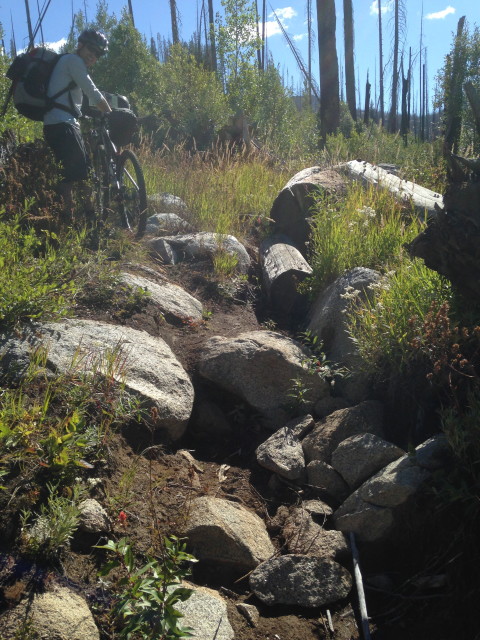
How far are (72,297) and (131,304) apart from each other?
581mm

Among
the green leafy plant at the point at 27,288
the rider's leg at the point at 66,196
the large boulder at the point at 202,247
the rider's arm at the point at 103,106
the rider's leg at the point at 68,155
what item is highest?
the rider's arm at the point at 103,106

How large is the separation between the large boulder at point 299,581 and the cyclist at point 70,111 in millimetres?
4078

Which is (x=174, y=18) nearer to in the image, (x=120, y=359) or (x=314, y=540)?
(x=120, y=359)

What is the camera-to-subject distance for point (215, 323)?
555 cm

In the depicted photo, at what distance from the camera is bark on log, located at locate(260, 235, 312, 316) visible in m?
5.95

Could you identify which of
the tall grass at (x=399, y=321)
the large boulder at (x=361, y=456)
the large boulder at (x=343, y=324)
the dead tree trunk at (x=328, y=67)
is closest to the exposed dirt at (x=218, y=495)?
the large boulder at (x=361, y=456)

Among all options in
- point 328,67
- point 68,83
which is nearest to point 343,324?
point 68,83

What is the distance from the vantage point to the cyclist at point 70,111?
5.89 metres

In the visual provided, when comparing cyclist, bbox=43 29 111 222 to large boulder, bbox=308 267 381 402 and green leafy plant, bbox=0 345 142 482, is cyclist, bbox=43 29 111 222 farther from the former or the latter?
green leafy plant, bbox=0 345 142 482

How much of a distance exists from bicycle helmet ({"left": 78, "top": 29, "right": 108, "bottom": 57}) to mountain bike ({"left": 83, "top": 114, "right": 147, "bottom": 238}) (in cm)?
77

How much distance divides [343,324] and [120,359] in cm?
184

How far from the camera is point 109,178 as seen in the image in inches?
271

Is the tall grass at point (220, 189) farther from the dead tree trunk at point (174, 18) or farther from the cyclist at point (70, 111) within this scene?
the dead tree trunk at point (174, 18)

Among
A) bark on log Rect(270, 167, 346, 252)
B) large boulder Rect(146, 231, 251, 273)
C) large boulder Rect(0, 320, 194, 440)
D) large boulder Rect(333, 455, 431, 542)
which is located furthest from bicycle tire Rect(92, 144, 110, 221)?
large boulder Rect(333, 455, 431, 542)
